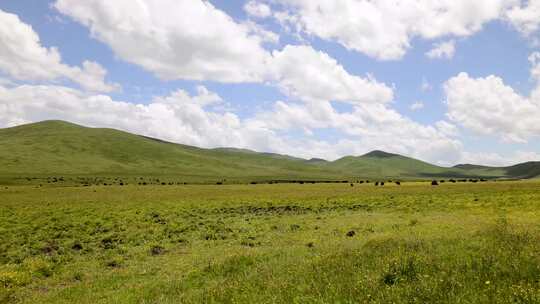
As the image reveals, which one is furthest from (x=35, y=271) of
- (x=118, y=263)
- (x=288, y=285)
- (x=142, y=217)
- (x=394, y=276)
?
(x=142, y=217)

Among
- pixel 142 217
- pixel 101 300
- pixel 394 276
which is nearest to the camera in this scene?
pixel 394 276

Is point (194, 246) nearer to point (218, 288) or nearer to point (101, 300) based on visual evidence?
point (101, 300)

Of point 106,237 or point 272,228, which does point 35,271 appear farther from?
point 272,228

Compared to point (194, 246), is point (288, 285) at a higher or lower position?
higher

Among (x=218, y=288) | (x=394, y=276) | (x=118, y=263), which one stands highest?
(x=394, y=276)

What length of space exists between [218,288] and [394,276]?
499 cm

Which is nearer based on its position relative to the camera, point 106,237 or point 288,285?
point 288,285

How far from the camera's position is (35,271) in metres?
17.1

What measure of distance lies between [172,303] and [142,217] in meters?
29.4

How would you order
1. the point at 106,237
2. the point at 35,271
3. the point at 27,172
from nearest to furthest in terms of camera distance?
1. the point at 35,271
2. the point at 106,237
3. the point at 27,172

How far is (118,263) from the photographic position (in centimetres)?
1914

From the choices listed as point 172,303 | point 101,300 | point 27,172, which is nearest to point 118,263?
point 101,300

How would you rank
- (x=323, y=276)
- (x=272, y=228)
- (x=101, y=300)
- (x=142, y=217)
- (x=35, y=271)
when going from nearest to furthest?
(x=323, y=276), (x=101, y=300), (x=35, y=271), (x=272, y=228), (x=142, y=217)

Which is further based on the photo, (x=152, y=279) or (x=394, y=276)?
(x=152, y=279)
